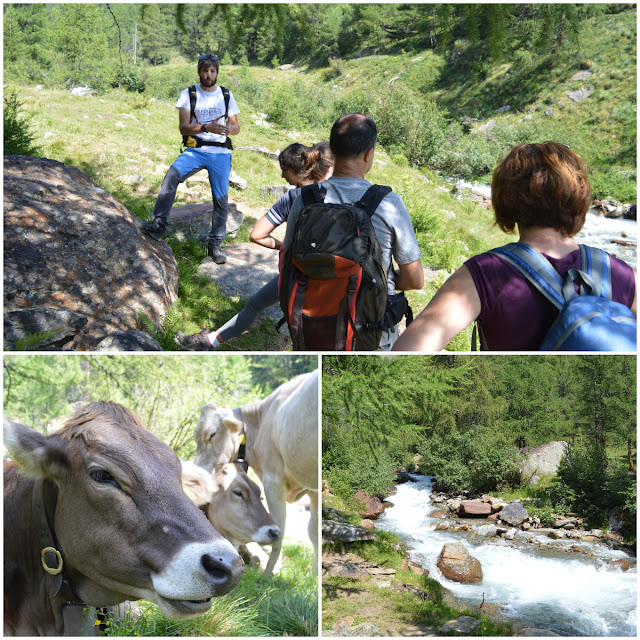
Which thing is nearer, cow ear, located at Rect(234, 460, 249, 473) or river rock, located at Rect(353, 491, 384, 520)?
river rock, located at Rect(353, 491, 384, 520)

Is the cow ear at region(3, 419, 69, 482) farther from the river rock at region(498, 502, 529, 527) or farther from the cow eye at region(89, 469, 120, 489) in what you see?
the river rock at region(498, 502, 529, 527)

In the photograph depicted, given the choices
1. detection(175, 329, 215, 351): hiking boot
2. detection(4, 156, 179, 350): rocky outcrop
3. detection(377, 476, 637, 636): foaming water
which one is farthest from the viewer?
detection(175, 329, 215, 351): hiking boot

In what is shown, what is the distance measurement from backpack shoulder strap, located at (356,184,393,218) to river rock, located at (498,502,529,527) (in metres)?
1.60

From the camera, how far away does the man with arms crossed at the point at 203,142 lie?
6.14 m

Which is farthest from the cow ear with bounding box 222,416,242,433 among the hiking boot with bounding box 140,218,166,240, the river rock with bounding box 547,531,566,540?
the hiking boot with bounding box 140,218,166,240

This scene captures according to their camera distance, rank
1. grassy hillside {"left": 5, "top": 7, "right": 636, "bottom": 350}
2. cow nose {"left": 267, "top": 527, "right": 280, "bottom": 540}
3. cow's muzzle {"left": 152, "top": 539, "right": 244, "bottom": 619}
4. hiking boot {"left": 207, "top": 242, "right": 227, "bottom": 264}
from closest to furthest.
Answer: cow's muzzle {"left": 152, "top": 539, "right": 244, "bottom": 619}, cow nose {"left": 267, "top": 527, "right": 280, "bottom": 540}, hiking boot {"left": 207, "top": 242, "right": 227, "bottom": 264}, grassy hillside {"left": 5, "top": 7, "right": 636, "bottom": 350}

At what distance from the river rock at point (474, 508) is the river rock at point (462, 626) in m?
0.45

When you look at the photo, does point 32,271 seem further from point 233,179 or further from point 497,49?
point 233,179

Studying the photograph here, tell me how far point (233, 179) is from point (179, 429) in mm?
9270

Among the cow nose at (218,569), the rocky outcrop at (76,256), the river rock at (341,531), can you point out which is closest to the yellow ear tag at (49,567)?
the cow nose at (218,569)

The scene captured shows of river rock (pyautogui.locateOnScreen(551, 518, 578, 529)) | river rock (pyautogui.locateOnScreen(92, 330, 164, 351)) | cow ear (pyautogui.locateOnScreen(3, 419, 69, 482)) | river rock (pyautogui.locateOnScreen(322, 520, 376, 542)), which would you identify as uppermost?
river rock (pyautogui.locateOnScreen(92, 330, 164, 351))

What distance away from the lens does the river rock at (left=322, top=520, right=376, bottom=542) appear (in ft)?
8.38

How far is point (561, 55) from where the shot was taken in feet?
116

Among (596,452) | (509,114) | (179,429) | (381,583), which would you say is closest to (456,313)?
(596,452)
